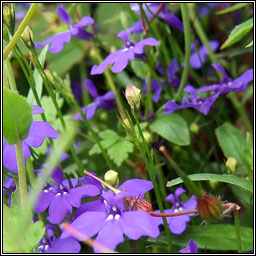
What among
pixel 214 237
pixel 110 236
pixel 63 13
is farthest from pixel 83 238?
pixel 63 13

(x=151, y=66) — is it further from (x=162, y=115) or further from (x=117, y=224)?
(x=117, y=224)

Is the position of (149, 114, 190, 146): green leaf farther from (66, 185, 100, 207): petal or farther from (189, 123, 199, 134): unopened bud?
(66, 185, 100, 207): petal

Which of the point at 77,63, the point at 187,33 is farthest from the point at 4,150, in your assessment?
the point at 77,63

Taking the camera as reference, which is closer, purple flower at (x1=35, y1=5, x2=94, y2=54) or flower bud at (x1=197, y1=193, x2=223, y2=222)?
flower bud at (x1=197, y1=193, x2=223, y2=222)

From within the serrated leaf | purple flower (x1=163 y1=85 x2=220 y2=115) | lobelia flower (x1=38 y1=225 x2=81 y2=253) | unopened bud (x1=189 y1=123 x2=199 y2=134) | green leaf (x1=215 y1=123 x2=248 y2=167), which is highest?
purple flower (x1=163 y1=85 x2=220 y2=115)

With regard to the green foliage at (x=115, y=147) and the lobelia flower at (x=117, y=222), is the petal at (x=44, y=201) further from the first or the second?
the green foliage at (x=115, y=147)

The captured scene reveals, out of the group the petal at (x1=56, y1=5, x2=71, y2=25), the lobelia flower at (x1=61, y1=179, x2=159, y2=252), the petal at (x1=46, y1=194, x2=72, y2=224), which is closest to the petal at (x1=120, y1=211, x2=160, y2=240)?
the lobelia flower at (x1=61, y1=179, x2=159, y2=252)

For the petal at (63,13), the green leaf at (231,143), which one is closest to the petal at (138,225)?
the green leaf at (231,143)
